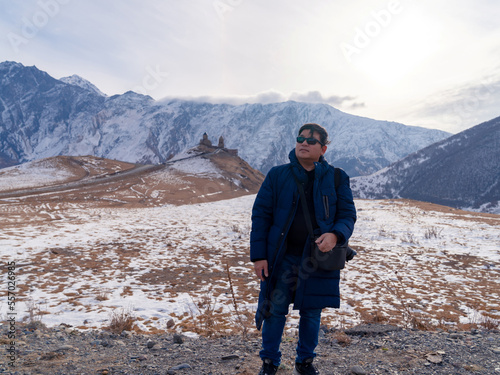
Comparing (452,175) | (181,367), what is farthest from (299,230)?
(452,175)

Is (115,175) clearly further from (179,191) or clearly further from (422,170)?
(422,170)

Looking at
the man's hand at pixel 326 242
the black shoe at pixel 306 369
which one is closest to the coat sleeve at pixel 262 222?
the man's hand at pixel 326 242

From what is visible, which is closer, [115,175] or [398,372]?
[398,372]

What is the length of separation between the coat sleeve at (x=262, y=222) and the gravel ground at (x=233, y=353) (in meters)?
1.38

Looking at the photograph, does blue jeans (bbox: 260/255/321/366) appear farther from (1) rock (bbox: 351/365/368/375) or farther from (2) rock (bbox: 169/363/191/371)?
(2) rock (bbox: 169/363/191/371)

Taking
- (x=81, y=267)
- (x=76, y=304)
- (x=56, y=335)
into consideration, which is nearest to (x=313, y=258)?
(x=56, y=335)

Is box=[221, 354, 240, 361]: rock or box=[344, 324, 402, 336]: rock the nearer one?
box=[221, 354, 240, 361]: rock

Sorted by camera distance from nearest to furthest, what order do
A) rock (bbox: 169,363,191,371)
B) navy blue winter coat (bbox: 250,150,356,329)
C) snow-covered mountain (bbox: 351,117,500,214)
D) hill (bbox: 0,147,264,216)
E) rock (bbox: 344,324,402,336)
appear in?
navy blue winter coat (bbox: 250,150,356,329)
rock (bbox: 169,363,191,371)
rock (bbox: 344,324,402,336)
hill (bbox: 0,147,264,216)
snow-covered mountain (bbox: 351,117,500,214)

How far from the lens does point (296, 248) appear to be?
9.66ft

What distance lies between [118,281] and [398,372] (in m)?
6.60

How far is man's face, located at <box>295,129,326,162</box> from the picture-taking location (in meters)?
3.01

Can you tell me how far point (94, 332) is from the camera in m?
4.49

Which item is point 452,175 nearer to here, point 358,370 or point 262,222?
point 358,370

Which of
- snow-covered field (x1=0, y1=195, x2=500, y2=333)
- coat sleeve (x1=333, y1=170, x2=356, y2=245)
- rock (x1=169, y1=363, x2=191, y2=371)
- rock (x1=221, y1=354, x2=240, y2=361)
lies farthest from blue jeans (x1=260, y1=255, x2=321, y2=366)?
snow-covered field (x1=0, y1=195, x2=500, y2=333)
